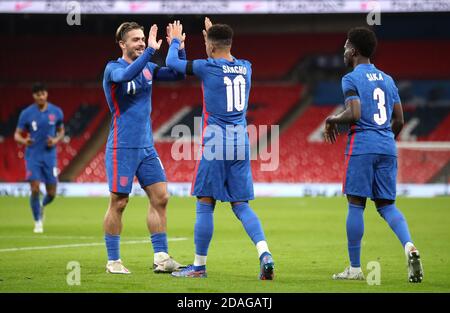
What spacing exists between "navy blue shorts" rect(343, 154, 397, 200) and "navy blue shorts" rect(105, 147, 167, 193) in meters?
2.18

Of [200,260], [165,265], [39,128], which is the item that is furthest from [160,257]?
[39,128]

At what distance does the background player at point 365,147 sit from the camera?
9.18 metres

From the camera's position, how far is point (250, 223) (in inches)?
359

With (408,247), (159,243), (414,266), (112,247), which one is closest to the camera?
(414,266)

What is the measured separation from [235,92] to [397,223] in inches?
82.3

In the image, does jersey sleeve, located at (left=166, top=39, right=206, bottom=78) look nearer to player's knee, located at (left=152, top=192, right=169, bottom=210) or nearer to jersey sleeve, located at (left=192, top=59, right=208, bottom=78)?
jersey sleeve, located at (left=192, top=59, right=208, bottom=78)

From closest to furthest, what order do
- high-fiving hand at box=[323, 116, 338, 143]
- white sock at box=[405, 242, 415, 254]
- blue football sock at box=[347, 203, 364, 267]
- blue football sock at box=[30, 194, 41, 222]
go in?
1. white sock at box=[405, 242, 415, 254]
2. high-fiving hand at box=[323, 116, 338, 143]
3. blue football sock at box=[347, 203, 364, 267]
4. blue football sock at box=[30, 194, 41, 222]

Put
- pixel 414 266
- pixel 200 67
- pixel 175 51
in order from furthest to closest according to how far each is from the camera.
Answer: pixel 175 51 < pixel 200 67 < pixel 414 266

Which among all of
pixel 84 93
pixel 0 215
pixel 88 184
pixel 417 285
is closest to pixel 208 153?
pixel 417 285

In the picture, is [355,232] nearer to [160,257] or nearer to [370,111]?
[370,111]

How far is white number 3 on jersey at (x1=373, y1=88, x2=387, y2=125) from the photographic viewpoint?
930cm

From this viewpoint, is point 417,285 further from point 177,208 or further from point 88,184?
point 88,184

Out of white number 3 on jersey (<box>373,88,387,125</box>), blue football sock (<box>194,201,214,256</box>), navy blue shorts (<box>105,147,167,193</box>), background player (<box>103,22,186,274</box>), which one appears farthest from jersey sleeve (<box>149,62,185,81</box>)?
white number 3 on jersey (<box>373,88,387,125</box>)

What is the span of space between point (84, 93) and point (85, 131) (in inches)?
95.2
